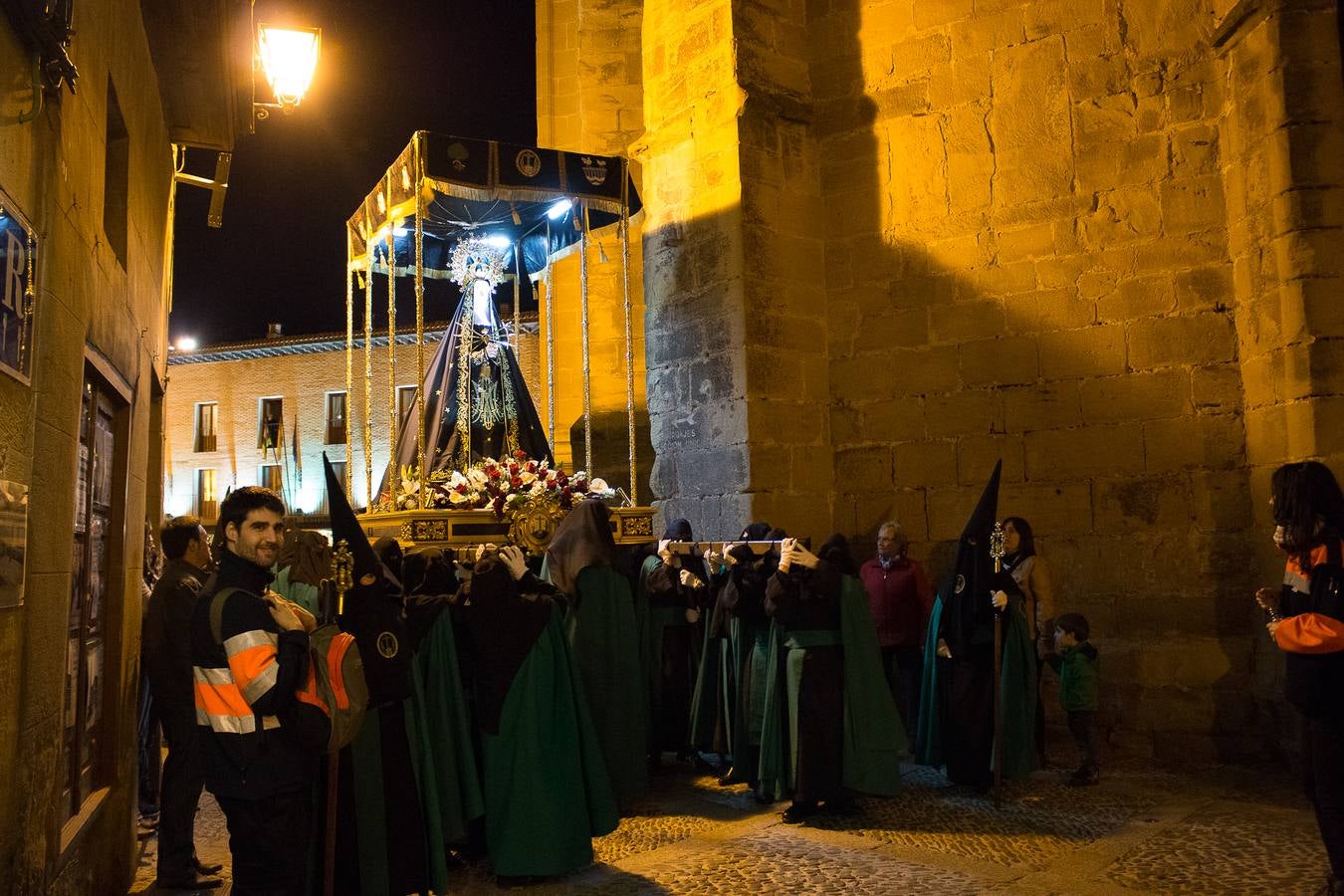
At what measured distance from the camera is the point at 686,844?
4984mm

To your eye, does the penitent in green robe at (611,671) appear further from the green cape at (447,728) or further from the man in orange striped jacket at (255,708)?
the man in orange striped jacket at (255,708)

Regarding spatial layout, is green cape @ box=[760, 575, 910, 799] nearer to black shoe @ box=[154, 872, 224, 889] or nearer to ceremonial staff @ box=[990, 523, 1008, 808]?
ceremonial staff @ box=[990, 523, 1008, 808]

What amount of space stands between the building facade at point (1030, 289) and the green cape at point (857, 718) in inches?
86.1

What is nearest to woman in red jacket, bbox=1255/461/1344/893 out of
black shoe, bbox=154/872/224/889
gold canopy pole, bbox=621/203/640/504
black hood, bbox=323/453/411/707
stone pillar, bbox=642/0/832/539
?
black hood, bbox=323/453/411/707

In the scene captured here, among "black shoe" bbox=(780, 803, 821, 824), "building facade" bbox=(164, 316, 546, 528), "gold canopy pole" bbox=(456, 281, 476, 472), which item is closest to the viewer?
"black shoe" bbox=(780, 803, 821, 824)

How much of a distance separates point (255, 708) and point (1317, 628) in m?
3.60

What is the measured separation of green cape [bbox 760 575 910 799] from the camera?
5.36 meters

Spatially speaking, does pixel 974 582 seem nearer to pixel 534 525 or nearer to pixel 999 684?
pixel 999 684

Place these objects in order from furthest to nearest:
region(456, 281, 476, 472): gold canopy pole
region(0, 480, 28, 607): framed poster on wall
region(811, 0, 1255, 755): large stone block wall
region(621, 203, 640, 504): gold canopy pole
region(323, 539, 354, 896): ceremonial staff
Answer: region(621, 203, 640, 504): gold canopy pole < region(456, 281, 476, 472): gold canopy pole < region(811, 0, 1255, 755): large stone block wall < region(323, 539, 354, 896): ceremonial staff < region(0, 480, 28, 607): framed poster on wall

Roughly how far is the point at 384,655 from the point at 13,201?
1.88m

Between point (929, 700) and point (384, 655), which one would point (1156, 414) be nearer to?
point (929, 700)

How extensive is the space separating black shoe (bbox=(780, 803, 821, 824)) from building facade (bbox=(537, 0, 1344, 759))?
8.69 feet

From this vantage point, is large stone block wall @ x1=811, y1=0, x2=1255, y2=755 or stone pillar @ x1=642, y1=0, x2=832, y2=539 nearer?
large stone block wall @ x1=811, y1=0, x2=1255, y2=755

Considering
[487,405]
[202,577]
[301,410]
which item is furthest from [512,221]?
[301,410]
